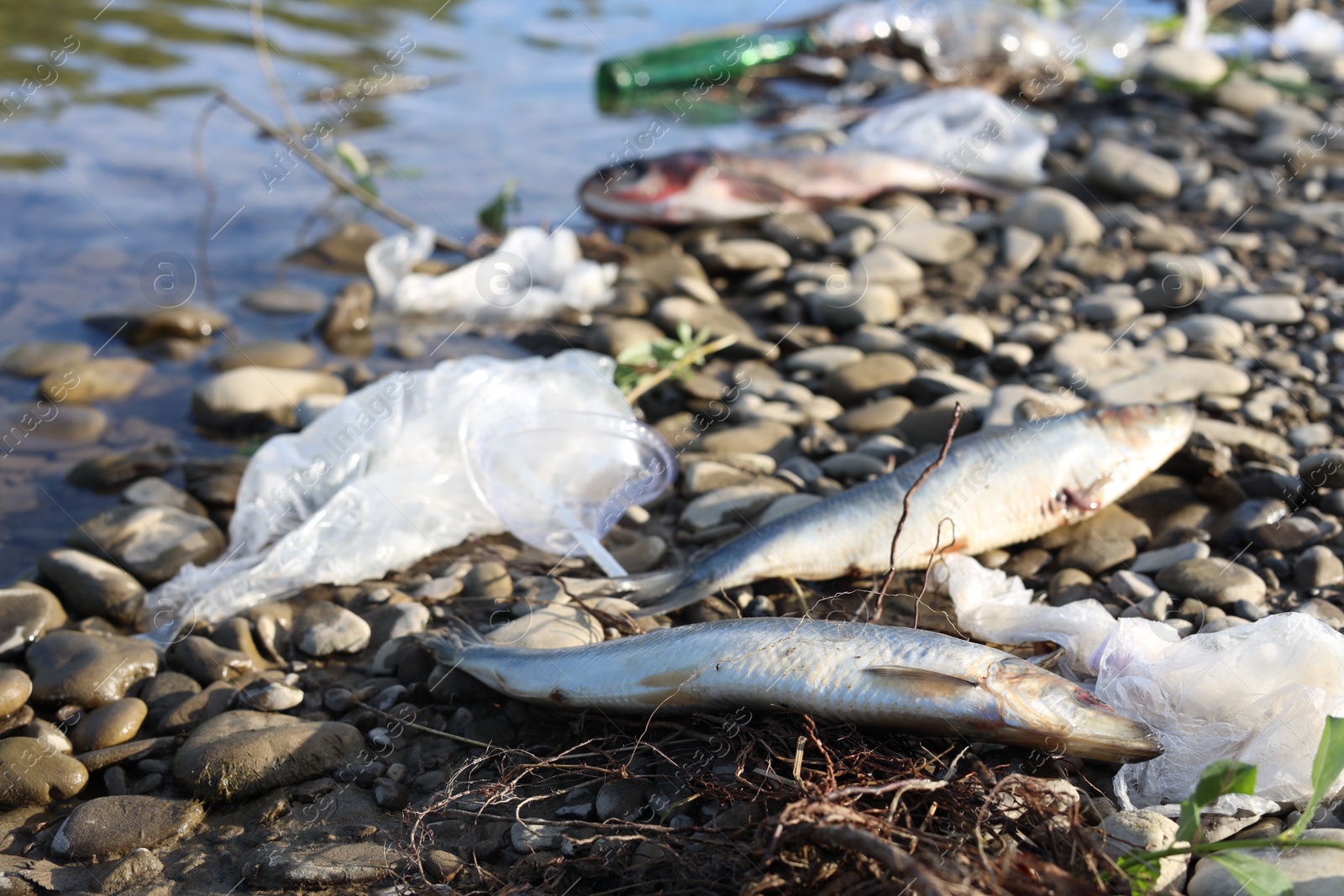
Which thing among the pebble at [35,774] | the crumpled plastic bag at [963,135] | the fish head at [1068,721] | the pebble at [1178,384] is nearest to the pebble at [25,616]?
the pebble at [35,774]

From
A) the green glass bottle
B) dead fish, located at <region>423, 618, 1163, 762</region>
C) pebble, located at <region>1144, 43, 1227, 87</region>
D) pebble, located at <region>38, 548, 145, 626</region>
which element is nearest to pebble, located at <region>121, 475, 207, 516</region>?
pebble, located at <region>38, 548, 145, 626</region>

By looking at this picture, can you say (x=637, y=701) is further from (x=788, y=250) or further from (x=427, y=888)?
(x=788, y=250)

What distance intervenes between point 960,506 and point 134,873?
2.84 meters

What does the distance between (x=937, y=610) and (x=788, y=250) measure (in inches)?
146

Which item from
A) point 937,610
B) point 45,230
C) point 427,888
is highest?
point 45,230

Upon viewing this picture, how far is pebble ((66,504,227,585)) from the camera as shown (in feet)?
13.9

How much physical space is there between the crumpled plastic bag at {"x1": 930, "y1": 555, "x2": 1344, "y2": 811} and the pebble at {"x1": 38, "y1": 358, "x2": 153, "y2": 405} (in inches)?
189

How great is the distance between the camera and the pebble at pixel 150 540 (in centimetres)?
423

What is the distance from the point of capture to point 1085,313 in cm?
595

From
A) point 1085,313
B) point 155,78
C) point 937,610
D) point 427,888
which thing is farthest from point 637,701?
point 155,78

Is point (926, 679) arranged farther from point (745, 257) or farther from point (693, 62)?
point (693, 62)

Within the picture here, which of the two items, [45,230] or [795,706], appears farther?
[45,230]

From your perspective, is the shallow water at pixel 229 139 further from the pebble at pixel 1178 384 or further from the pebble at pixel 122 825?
the pebble at pixel 1178 384

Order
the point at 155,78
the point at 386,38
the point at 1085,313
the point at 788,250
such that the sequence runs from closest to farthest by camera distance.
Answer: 1. the point at 1085,313
2. the point at 788,250
3. the point at 155,78
4. the point at 386,38
